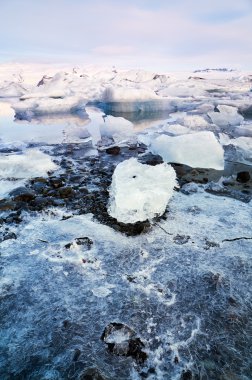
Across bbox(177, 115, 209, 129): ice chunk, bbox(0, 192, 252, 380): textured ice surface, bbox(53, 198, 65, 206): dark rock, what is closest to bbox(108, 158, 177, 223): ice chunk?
bbox(0, 192, 252, 380): textured ice surface

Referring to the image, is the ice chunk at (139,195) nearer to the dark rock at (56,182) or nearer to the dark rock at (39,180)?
the dark rock at (56,182)

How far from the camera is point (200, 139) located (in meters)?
5.31

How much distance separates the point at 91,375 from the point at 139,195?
190 cm

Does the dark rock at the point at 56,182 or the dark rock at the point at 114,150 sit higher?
the dark rock at the point at 56,182

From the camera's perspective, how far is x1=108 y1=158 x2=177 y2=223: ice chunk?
3193 millimetres

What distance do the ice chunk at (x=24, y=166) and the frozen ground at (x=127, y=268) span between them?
2cm

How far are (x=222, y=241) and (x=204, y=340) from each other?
3.92ft

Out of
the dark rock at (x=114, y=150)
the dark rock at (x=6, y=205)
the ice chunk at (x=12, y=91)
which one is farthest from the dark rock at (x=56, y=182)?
the ice chunk at (x=12, y=91)

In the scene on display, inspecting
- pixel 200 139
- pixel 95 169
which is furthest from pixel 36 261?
pixel 200 139

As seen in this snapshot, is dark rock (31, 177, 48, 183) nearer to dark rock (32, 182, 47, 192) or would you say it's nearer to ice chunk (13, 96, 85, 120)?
dark rock (32, 182, 47, 192)

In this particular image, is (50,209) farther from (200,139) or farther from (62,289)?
(200,139)

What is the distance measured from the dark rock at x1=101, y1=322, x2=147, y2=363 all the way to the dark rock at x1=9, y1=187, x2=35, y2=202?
229 cm

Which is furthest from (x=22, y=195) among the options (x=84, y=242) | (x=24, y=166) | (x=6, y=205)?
(x=84, y=242)

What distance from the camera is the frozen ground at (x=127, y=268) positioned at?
1752mm
